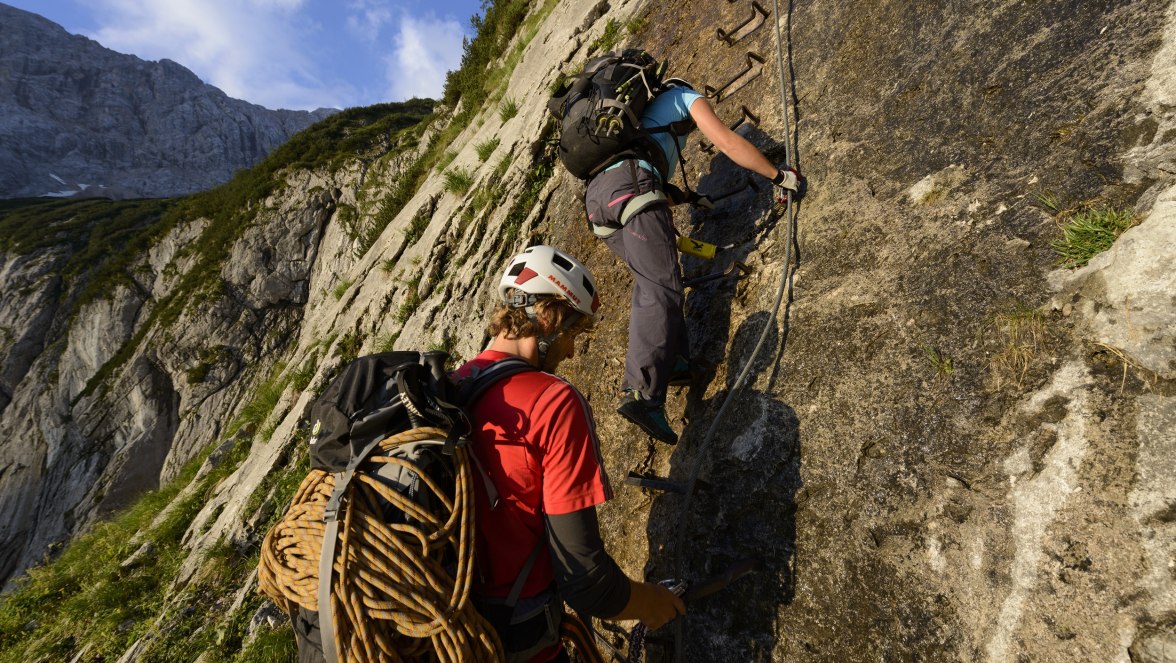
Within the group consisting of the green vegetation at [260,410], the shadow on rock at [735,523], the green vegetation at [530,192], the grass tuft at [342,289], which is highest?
the grass tuft at [342,289]

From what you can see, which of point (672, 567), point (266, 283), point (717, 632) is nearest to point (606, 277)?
point (672, 567)

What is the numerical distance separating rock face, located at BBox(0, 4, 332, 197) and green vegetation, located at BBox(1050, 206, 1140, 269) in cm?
10463

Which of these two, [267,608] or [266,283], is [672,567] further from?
[266,283]

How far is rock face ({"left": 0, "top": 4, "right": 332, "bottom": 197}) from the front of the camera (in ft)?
280

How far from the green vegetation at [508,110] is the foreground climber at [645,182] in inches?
242

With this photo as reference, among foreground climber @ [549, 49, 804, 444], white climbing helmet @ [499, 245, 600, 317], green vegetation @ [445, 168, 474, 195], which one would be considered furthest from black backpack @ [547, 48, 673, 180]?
green vegetation @ [445, 168, 474, 195]

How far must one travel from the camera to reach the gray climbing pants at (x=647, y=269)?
12.3 ft

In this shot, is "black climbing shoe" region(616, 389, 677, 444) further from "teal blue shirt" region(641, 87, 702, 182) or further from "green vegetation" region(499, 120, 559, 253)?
"green vegetation" region(499, 120, 559, 253)

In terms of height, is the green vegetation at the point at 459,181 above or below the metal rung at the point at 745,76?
above

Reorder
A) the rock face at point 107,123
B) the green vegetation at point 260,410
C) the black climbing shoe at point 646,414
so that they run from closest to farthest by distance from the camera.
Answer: the black climbing shoe at point 646,414 < the green vegetation at point 260,410 < the rock face at point 107,123

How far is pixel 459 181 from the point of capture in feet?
33.6

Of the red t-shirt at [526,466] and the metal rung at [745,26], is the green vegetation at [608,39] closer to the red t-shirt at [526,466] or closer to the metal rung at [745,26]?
the metal rung at [745,26]

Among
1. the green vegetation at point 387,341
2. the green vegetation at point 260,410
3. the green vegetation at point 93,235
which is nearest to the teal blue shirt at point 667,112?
the green vegetation at point 387,341

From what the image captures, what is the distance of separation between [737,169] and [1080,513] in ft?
11.9
